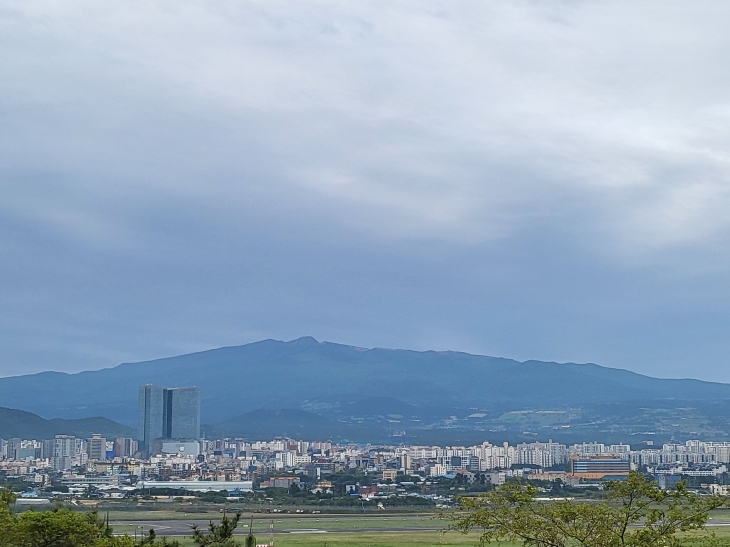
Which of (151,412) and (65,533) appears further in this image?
(151,412)

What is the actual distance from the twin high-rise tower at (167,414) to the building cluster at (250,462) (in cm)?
17

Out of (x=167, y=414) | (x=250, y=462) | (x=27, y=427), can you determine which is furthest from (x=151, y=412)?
(x=250, y=462)

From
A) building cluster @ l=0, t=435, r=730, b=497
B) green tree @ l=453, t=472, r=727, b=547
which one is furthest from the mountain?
green tree @ l=453, t=472, r=727, b=547

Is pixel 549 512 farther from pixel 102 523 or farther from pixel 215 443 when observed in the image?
pixel 215 443

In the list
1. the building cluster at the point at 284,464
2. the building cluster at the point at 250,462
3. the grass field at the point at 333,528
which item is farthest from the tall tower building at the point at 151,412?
the grass field at the point at 333,528

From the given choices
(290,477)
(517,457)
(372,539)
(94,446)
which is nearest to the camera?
(372,539)

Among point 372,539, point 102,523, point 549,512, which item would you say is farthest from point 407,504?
point 549,512

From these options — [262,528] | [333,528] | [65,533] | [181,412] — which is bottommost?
[333,528]

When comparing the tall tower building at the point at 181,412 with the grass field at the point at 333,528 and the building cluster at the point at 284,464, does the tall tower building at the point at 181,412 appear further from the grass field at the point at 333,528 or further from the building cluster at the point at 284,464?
the grass field at the point at 333,528

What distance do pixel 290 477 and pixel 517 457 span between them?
4034cm

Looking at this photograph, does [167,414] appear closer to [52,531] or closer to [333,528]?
[333,528]

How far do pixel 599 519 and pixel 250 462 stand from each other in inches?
5136

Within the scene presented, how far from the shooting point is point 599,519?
12.8 metres

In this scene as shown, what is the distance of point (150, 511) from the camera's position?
6247 centimetres
